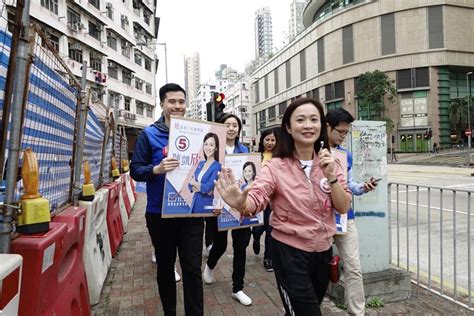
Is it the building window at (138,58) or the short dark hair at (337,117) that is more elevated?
the building window at (138,58)

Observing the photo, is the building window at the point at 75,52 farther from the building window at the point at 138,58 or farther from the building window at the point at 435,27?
the building window at the point at 435,27

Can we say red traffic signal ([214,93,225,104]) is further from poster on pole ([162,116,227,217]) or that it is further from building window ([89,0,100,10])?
building window ([89,0,100,10])

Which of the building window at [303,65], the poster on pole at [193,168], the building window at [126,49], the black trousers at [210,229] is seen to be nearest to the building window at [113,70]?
the building window at [126,49]

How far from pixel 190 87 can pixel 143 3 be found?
428ft

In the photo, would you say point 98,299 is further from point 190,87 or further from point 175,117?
point 190,87

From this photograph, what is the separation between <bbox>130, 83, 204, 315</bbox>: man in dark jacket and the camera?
2.74 meters

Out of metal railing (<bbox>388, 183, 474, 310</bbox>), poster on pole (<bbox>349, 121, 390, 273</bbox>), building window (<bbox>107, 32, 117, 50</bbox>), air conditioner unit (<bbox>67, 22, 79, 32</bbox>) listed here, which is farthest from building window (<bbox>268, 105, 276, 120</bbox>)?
poster on pole (<bbox>349, 121, 390, 273</bbox>)

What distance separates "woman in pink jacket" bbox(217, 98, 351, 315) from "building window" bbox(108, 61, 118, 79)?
32.2 m

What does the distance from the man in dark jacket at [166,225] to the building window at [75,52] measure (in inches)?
1046

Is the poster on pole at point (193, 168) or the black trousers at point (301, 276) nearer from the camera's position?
the black trousers at point (301, 276)

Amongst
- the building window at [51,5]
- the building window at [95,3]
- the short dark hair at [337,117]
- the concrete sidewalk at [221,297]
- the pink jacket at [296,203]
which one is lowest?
the concrete sidewalk at [221,297]

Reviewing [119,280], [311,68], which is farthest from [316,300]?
[311,68]

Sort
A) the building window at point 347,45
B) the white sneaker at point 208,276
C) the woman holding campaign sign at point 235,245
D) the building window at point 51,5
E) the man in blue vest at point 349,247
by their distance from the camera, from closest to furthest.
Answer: the man in blue vest at point 349,247 < the woman holding campaign sign at point 235,245 < the white sneaker at point 208,276 < the building window at point 51,5 < the building window at point 347,45

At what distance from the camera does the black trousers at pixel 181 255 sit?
274cm
